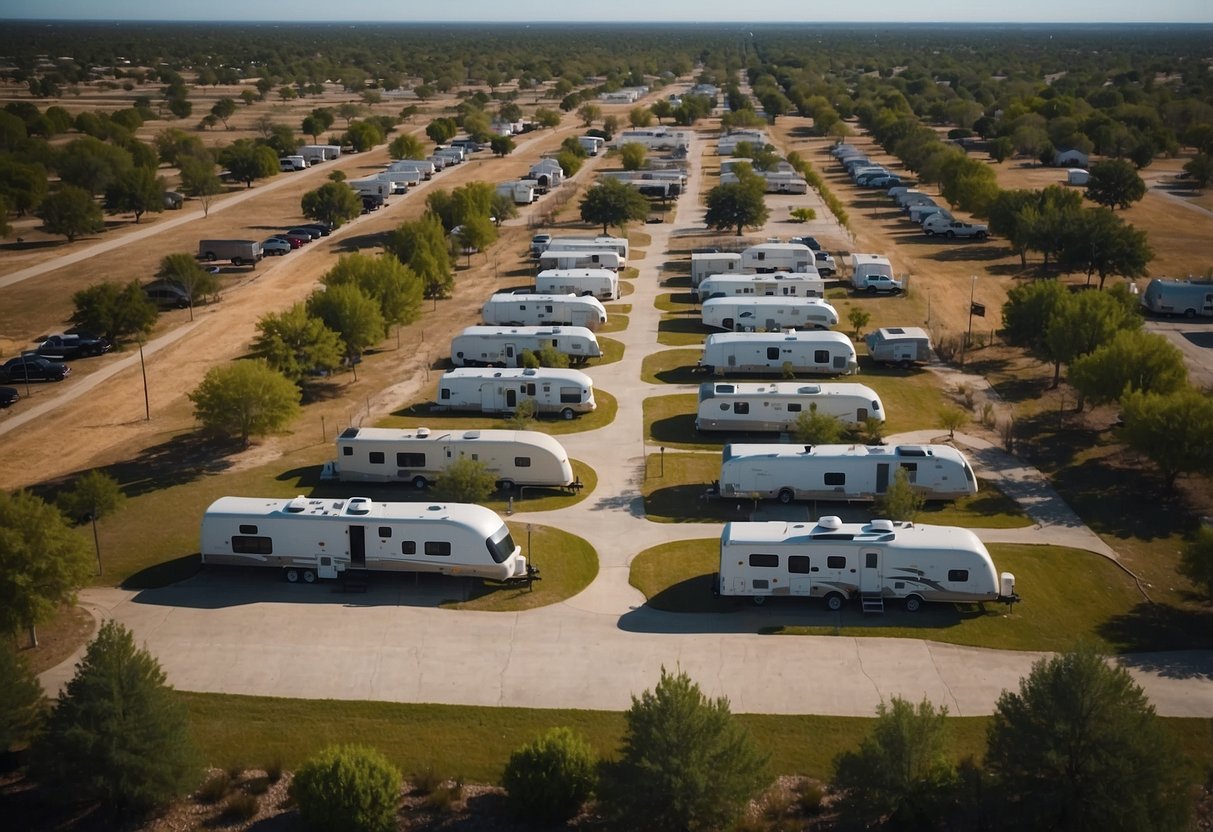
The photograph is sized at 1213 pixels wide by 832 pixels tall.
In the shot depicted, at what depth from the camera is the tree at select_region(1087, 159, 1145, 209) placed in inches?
3002

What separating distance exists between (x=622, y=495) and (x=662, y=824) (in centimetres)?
1529

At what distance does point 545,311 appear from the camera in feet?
160

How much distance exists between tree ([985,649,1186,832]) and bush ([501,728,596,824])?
6554mm

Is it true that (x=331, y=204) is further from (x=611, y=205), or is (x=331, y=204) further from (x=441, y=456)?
(x=441, y=456)

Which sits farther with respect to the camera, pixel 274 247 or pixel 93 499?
pixel 274 247

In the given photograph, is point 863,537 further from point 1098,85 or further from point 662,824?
point 1098,85

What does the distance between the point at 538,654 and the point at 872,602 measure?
7640 mm

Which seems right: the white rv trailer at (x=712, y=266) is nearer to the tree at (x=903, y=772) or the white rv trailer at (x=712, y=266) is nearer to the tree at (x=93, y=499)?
the tree at (x=93, y=499)

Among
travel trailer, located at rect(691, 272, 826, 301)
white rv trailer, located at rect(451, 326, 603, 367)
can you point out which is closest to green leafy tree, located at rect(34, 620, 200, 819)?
white rv trailer, located at rect(451, 326, 603, 367)

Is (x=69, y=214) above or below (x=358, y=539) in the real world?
above

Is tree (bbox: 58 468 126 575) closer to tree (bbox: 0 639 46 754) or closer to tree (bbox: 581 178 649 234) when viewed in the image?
tree (bbox: 0 639 46 754)

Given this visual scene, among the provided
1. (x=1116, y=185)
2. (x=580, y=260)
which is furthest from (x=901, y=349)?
(x=1116, y=185)

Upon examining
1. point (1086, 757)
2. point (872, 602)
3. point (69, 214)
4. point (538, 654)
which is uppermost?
point (1086, 757)

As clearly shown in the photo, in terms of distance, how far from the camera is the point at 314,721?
21.4 m
